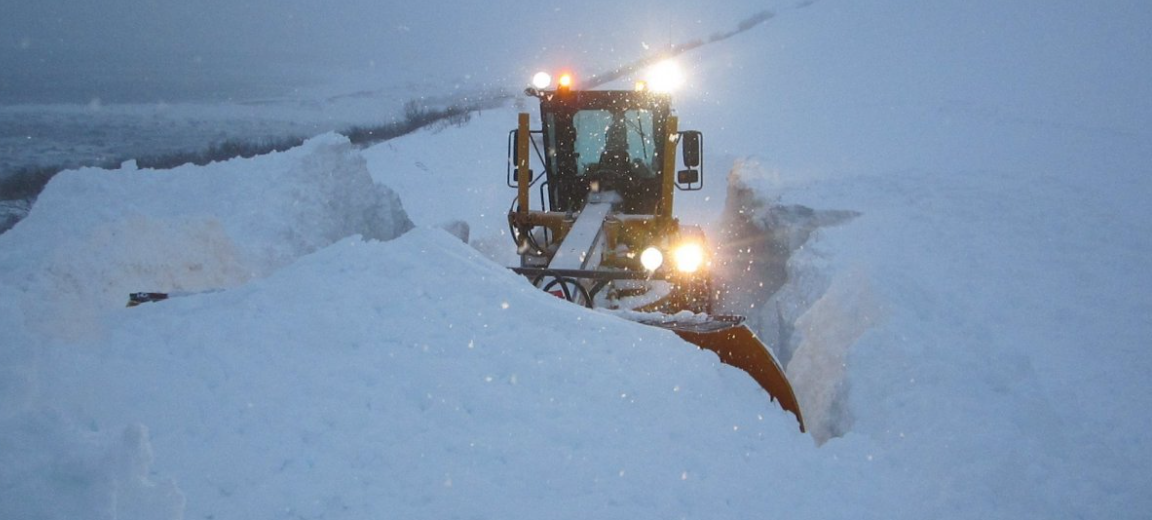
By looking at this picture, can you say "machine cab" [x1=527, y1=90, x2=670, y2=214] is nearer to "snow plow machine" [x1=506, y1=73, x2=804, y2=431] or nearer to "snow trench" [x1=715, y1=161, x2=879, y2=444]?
"snow plow machine" [x1=506, y1=73, x2=804, y2=431]

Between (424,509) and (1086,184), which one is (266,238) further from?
(1086,184)

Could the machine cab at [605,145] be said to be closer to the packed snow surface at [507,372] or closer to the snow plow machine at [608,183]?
the snow plow machine at [608,183]

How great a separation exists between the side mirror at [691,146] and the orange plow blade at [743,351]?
319 cm

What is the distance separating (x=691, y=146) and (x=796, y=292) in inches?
70.0

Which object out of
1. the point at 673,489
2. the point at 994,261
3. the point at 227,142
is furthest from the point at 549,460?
the point at 227,142

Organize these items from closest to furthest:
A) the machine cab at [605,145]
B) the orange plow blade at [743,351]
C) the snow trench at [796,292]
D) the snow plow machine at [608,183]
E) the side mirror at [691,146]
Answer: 1. the orange plow blade at [743,351]
2. the snow trench at [796,292]
3. the snow plow machine at [608,183]
4. the side mirror at [691,146]
5. the machine cab at [605,145]

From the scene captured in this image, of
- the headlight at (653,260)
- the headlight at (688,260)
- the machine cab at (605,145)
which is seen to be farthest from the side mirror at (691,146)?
the headlight at (653,260)

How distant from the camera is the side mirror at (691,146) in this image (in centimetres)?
698

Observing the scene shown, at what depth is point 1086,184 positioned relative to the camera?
944 cm

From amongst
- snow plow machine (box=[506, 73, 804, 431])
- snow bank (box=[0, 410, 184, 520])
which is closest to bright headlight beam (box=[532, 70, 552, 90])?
snow plow machine (box=[506, 73, 804, 431])

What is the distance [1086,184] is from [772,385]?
797 centimetres

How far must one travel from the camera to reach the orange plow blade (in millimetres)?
4039

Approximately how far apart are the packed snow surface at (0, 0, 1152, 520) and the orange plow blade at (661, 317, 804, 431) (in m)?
0.14

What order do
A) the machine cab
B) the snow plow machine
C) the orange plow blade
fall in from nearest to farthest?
1. the orange plow blade
2. the snow plow machine
3. the machine cab
